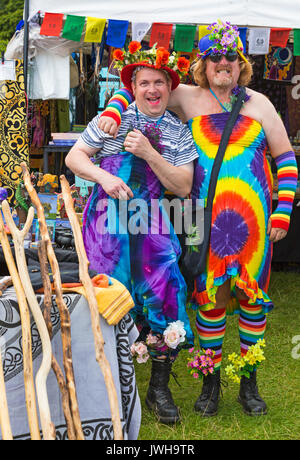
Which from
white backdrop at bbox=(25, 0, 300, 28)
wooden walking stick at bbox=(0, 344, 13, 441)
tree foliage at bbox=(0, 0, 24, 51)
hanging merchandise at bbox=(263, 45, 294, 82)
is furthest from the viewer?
tree foliage at bbox=(0, 0, 24, 51)

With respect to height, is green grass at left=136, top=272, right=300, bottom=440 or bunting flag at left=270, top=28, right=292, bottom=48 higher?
bunting flag at left=270, top=28, right=292, bottom=48

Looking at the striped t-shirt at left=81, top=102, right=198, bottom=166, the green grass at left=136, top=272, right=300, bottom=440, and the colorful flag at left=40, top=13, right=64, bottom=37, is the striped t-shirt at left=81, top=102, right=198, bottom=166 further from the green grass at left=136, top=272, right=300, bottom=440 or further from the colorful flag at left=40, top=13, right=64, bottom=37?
the colorful flag at left=40, top=13, right=64, bottom=37

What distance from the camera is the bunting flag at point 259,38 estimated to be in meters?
4.39

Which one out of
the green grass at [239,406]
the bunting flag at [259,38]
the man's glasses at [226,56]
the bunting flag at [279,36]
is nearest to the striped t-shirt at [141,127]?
the man's glasses at [226,56]

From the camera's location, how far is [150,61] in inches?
101

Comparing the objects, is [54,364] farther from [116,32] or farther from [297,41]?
[297,41]

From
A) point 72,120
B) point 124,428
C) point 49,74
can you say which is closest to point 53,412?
point 124,428

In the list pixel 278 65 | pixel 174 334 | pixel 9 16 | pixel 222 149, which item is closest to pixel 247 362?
pixel 174 334

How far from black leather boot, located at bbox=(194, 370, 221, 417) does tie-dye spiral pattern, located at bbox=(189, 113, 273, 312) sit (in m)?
0.42

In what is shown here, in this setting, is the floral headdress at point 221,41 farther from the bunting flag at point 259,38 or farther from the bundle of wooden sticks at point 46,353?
the bunting flag at point 259,38

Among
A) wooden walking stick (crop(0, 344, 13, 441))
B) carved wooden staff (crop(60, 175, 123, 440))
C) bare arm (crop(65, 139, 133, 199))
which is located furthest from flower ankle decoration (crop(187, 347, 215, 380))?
wooden walking stick (crop(0, 344, 13, 441))

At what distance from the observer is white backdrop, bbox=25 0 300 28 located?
13.5ft

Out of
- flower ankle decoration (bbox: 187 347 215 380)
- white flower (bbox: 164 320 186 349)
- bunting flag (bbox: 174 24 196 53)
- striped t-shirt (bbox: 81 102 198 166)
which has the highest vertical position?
bunting flag (bbox: 174 24 196 53)

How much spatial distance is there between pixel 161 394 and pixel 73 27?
2.73m
